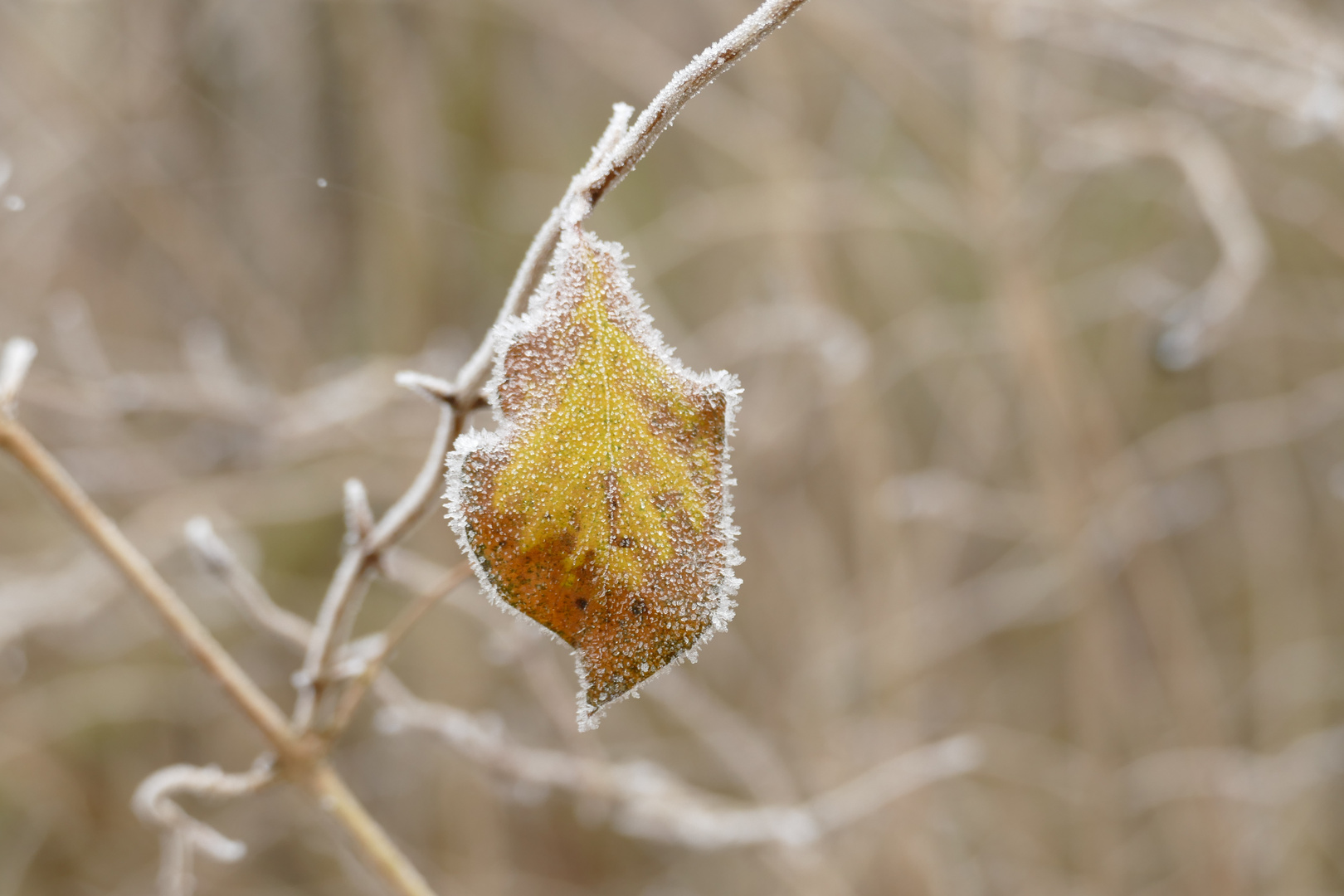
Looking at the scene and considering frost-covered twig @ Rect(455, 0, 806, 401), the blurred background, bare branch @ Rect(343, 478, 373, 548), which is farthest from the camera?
Answer: the blurred background

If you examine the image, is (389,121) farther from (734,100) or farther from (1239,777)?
(1239,777)

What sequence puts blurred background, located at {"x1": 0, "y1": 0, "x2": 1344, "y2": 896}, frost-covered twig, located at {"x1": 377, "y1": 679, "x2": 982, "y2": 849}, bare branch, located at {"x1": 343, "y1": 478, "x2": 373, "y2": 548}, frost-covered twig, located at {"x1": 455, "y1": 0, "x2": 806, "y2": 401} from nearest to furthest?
frost-covered twig, located at {"x1": 455, "y1": 0, "x2": 806, "y2": 401} → bare branch, located at {"x1": 343, "y1": 478, "x2": 373, "y2": 548} → frost-covered twig, located at {"x1": 377, "y1": 679, "x2": 982, "y2": 849} → blurred background, located at {"x1": 0, "y1": 0, "x2": 1344, "y2": 896}

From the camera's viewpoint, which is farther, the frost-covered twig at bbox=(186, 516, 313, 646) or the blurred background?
the blurred background

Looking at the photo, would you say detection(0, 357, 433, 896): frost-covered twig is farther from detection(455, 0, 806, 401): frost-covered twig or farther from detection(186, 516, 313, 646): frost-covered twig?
detection(455, 0, 806, 401): frost-covered twig

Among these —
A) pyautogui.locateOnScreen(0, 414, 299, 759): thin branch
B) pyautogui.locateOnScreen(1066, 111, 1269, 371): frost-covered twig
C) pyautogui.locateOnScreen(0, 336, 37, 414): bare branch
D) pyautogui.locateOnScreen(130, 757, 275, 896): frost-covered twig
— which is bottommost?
pyautogui.locateOnScreen(130, 757, 275, 896): frost-covered twig

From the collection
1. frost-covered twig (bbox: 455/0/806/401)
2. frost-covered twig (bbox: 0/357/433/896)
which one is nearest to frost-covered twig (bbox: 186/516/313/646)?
frost-covered twig (bbox: 0/357/433/896)

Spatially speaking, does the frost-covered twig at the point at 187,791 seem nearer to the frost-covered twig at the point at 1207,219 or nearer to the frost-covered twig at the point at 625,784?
the frost-covered twig at the point at 625,784
